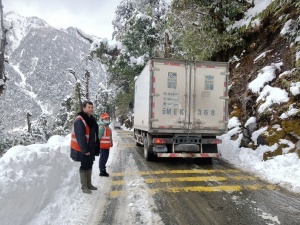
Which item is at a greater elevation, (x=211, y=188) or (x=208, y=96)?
(x=208, y=96)

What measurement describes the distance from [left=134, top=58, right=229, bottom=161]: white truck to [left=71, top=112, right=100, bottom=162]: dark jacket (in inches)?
140

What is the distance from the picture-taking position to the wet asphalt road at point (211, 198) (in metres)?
4.68

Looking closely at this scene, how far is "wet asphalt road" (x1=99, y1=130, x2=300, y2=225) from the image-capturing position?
4676mm

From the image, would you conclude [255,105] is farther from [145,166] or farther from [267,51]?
[145,166]

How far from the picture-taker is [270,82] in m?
11.7

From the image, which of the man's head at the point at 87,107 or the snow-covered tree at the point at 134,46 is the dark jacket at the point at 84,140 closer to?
the man's head at the point at 87,107

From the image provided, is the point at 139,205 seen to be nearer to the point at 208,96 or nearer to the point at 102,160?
the point at 102,160

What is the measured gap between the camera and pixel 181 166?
9.30 meters

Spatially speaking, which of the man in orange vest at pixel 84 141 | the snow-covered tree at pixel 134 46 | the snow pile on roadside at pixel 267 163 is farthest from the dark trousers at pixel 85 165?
the snow-covered tree at pixel 134 46

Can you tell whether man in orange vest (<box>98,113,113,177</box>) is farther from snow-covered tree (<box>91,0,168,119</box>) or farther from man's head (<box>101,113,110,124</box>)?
snow-covered tree (<box>91,0,168,119</box>)

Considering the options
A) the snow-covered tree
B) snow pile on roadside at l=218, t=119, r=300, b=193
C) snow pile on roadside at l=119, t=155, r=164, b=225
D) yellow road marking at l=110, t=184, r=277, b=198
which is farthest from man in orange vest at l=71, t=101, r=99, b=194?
the snow-covered tree

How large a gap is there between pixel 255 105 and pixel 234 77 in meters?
3.49

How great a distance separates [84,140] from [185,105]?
464cm

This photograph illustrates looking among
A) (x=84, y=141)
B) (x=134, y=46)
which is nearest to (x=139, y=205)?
(x=84, y=141)
